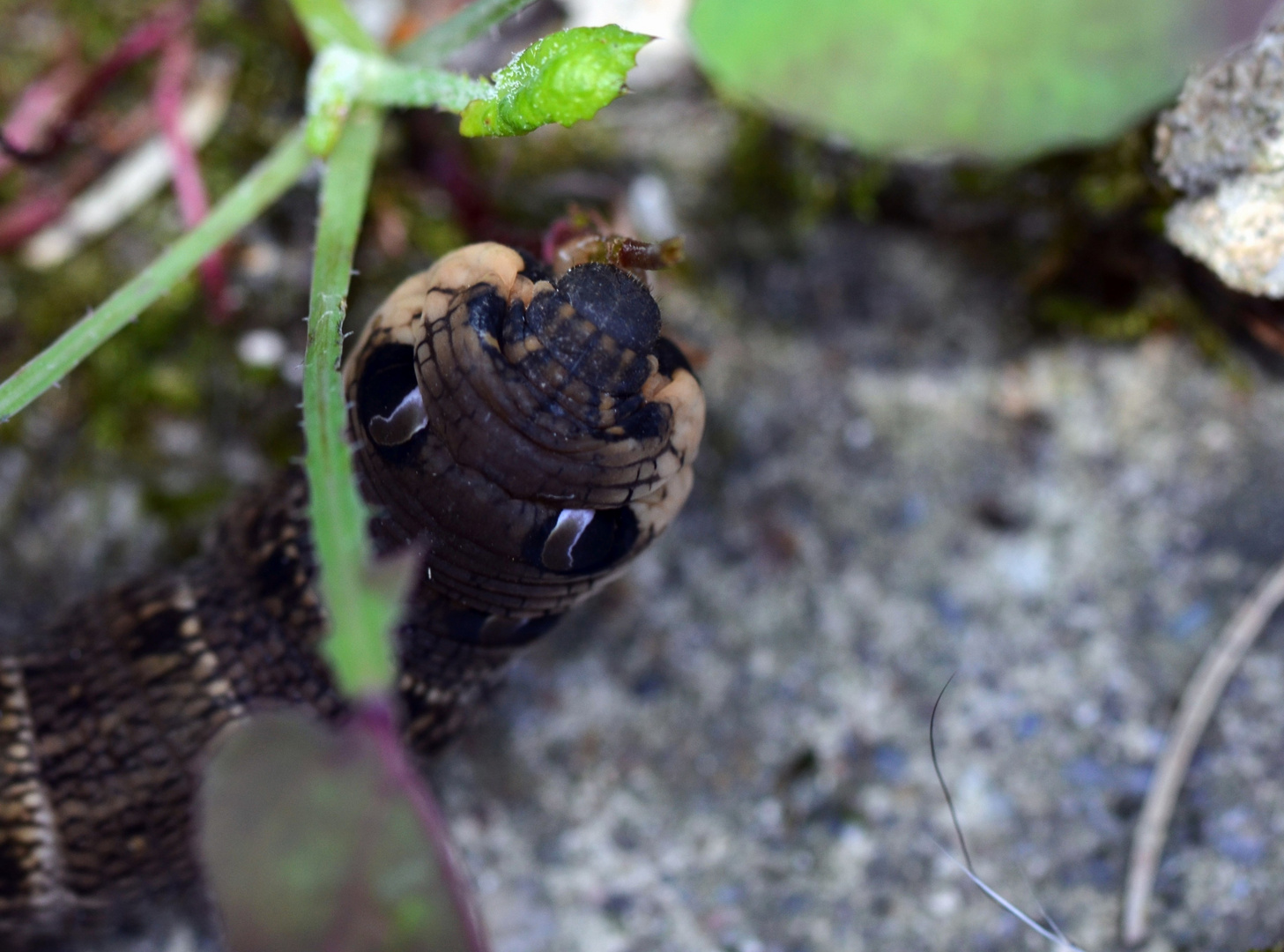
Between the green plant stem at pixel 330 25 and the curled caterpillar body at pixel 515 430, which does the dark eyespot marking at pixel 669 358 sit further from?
the green plant stem at pixel 330 25

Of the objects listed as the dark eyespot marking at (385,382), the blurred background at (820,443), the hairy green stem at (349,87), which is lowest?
the blurred background at (820,443)

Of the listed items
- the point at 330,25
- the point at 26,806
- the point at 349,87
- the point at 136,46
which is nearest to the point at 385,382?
the point at 349,87

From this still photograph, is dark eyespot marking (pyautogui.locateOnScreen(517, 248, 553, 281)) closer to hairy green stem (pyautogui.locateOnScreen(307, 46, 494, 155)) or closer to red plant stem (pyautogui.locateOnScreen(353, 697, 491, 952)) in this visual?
hairy green stem (pyautogui.locateOnScreen(307, 46, 494, 155))

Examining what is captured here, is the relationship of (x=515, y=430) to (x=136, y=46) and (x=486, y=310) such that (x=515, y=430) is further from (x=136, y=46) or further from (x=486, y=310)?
(x=136, y=46)

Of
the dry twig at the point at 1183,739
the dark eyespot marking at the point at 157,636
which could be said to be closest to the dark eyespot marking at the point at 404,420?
the dark eyespot marking at the point at 157,636

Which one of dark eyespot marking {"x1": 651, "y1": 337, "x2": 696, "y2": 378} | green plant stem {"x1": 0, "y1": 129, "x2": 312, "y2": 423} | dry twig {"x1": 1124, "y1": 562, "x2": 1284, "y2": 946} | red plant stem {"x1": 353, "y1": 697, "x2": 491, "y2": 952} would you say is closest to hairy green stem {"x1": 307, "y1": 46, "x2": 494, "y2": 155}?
green plant stem {"x1": 0, "y1": 129, "x2": 312, "y2": 423}
